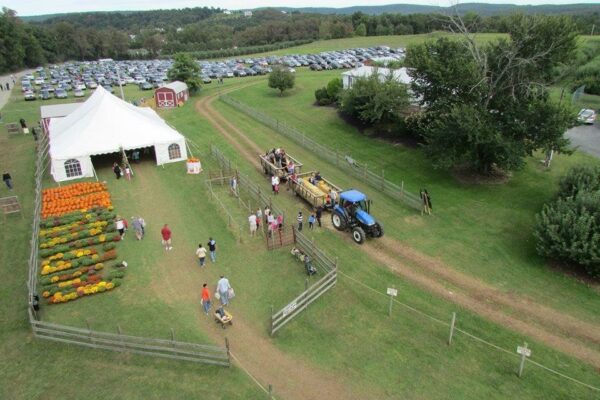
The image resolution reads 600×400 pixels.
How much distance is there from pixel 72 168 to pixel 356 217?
73.7ft

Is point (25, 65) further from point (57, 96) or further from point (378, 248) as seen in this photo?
point (378, 248)

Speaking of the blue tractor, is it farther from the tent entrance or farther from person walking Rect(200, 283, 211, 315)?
the tent entrance

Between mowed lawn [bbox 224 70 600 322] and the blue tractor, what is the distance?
1.85 m

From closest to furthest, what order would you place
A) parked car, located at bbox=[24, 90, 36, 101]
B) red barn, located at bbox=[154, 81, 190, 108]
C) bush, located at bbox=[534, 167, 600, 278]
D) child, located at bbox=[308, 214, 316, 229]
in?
bush, located at bbox=[534, 167, 600, 278]
child, located at bbox=[308, 214, 316, 229]
red barn, located at bbox=[154, 81, 190, 108]
parked car, located at bbox=[24, 90, 36, 101]

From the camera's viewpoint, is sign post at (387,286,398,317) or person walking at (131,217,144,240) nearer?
sign post at (387,286,398,317)

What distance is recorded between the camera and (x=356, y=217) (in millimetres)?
22969

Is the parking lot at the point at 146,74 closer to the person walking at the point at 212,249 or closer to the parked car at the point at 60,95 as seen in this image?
the parked car at the point at 60,95

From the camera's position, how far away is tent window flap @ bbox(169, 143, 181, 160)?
3534 cm

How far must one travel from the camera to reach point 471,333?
16453 mm

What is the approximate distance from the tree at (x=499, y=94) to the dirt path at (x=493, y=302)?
927cm

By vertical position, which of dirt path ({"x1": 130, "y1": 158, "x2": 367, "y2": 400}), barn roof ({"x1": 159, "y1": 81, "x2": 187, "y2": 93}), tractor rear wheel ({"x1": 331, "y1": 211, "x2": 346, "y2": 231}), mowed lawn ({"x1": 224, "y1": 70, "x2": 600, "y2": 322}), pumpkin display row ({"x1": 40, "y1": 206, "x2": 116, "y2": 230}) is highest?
barn roof ({"x1": 159, "y1": 81, "x2": 187, "y2": 93})

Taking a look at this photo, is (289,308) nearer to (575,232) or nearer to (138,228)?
(138,228)

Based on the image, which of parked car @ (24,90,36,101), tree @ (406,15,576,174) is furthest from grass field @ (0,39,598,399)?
parked car @ (24,90,36,101)

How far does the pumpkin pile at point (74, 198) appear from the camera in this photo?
2689cm
